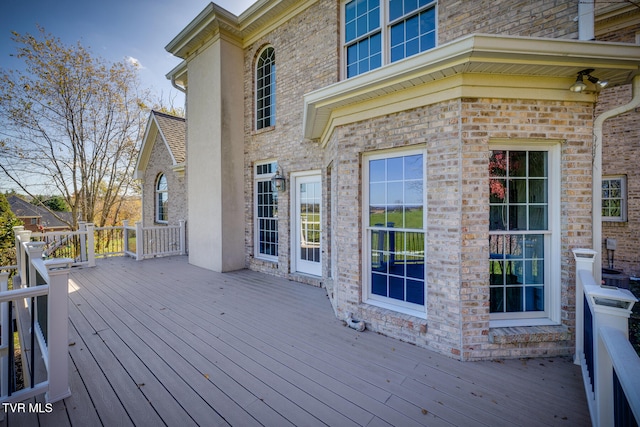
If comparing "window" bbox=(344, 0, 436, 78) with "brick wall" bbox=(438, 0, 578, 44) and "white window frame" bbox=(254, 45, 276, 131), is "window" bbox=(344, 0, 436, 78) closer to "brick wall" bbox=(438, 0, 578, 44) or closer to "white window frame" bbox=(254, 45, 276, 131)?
"brick wall" bbox=(438, 0, 578, 44)

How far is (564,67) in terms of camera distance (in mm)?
2838

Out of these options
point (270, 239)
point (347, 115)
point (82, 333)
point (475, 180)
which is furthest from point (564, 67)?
point (82, 333)

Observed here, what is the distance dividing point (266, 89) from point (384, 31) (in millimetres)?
3573

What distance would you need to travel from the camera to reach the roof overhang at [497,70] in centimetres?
261

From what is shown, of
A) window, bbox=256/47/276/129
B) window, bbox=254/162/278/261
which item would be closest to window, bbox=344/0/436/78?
window, bbox=256/47/276/129

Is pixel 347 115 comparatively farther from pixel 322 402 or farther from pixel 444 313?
pixel 322 402

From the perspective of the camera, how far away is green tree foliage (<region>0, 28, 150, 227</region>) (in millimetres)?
12203

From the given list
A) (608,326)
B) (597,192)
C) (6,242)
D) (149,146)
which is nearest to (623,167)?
(597,192)

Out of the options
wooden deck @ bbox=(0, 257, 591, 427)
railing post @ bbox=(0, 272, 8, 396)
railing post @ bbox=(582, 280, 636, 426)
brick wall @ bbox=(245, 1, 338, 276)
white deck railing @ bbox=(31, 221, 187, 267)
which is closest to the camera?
railing post @ bbox=(582, 280, 636, 426)

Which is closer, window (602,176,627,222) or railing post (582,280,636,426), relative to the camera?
railing post (582,280,636,426)

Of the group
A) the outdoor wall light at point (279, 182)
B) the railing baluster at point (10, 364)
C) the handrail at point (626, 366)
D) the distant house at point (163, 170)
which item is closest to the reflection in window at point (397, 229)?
the handrail at point (626, 366)

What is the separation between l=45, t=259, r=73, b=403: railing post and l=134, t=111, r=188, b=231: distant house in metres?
7.93

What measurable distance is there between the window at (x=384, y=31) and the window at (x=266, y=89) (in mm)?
2382

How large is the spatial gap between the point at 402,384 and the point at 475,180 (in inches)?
89.5
